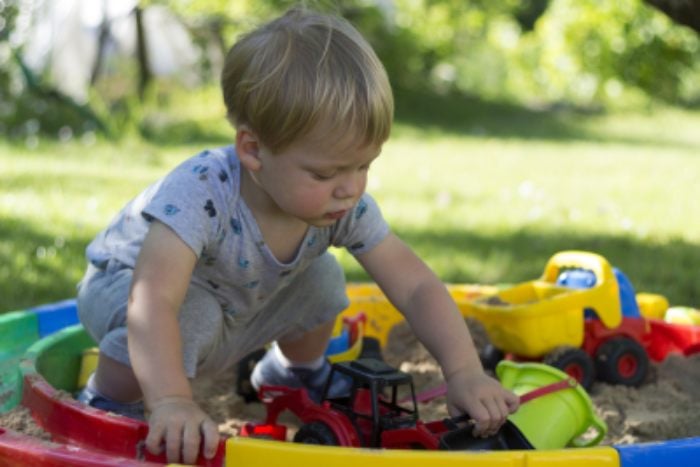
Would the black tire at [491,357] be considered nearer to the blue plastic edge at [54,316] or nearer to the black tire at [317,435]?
the black tire at [317,435]

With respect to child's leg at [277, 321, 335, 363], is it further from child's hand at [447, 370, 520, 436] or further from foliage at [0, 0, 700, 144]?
foliage at [0, 0, 700, 144]

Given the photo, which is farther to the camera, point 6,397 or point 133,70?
point 133,70

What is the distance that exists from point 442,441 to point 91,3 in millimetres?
6797

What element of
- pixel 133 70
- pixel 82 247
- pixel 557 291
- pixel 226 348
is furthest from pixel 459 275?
pixel 133 70

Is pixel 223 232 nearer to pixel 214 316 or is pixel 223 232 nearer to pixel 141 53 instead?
pixel 214 316

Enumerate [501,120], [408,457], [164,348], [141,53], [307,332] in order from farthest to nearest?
[501,120] < [141,53] < [307,332] < [164,348] < [408,457]

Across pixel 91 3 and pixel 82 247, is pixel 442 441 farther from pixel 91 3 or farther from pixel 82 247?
pixel 91 3

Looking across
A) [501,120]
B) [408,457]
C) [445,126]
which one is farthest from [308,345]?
[501,120]

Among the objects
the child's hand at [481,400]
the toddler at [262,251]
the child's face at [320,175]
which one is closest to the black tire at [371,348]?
the toddler at [262,251]

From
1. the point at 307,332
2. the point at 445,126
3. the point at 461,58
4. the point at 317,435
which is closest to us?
the point at 317,435

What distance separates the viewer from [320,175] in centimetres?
171

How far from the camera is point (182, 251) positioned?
1762 millimetres

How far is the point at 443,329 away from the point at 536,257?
175 centimetres

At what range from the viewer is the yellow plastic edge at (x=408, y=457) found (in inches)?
57.0
